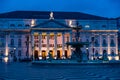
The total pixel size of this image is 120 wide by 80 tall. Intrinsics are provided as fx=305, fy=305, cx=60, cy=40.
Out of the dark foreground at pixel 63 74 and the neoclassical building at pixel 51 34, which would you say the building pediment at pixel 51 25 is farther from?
the dark foreground at pixel 63 74

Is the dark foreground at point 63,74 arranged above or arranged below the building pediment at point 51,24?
below

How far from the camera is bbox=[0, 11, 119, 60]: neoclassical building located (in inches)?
2908

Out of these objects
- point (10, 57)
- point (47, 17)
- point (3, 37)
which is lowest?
point (10, 57)

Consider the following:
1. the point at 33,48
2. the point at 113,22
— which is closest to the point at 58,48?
the point at 33,48

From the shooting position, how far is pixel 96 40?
79.4 meters

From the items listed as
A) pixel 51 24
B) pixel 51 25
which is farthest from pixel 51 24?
pixel 51 25

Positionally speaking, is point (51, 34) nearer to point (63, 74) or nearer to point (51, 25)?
point (51, 25)

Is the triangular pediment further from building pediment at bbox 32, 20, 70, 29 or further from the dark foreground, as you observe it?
the dark foreground

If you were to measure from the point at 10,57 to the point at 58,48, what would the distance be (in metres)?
12.1

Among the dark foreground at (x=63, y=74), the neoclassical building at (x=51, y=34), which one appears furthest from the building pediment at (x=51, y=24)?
the dark foreground at (x=63, y=74)

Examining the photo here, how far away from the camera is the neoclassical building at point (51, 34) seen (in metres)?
73.9

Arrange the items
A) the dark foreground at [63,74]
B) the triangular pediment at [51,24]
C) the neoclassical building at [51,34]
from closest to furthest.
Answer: the dark foreground at [63,74] < the triangular pediment at [51,24] < the neoclassical building at [51,34]

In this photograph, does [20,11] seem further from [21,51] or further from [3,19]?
[21,51]

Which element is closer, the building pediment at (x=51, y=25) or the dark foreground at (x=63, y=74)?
the dark foreground at (x=63, y=74)
